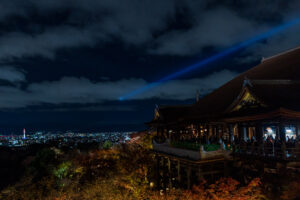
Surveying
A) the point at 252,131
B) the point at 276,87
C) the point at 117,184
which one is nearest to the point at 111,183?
the point at 117,184

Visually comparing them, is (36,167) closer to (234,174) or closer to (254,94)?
(234,174)

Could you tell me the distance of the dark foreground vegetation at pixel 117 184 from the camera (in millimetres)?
13265

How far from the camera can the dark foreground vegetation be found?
13265 mm

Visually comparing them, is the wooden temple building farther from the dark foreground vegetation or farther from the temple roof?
the dark foreground vegetation

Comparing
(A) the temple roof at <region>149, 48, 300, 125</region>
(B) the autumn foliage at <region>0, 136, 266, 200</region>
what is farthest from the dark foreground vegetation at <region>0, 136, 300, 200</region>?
(A) the temple roof at <region>149, 48, 300, 125</region>

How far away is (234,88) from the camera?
22.8 m

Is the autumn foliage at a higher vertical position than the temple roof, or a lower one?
lower

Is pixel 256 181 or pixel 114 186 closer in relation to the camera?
pixel 256 181

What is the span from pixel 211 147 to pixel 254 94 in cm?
461

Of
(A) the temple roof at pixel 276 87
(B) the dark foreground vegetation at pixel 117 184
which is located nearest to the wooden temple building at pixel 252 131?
(A) the temple roof at pixel 276 87

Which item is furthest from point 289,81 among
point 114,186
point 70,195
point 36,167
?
point 36,167

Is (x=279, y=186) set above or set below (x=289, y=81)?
below

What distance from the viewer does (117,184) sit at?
2412cm

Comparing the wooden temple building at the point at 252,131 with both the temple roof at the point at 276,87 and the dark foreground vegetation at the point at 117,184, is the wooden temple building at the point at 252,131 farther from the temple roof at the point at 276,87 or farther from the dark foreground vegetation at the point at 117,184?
the dark foreground vegetation at the point at 117,184
